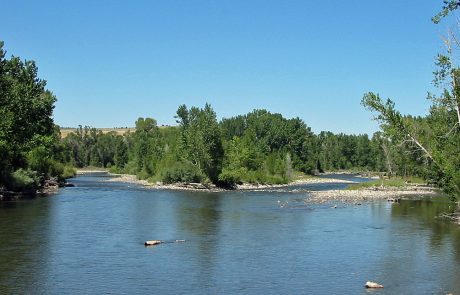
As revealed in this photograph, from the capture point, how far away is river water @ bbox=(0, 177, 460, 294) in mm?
21391

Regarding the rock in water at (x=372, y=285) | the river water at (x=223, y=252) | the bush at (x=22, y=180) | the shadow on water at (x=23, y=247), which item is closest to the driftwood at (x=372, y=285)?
the rock in water at (x=372, y=285)

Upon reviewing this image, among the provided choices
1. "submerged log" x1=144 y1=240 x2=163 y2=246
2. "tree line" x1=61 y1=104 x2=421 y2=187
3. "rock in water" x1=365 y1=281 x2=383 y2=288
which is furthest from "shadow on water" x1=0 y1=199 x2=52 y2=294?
"tree line" x1=61 y1=104 x2=421 y2=187

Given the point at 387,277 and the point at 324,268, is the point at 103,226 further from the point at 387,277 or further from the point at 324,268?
the point at 387,277

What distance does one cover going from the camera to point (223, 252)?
28.0 m

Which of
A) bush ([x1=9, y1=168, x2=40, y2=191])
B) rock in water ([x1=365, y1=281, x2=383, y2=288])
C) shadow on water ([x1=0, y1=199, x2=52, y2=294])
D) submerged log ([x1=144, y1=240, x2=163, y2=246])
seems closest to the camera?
rock in water ([x1=365, y1=281, x2=383, y2=288])

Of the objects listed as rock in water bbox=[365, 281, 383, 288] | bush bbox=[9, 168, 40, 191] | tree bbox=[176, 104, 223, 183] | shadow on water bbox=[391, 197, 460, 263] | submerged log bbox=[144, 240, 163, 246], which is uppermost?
tree bbox=[176, 104, 223, 183]

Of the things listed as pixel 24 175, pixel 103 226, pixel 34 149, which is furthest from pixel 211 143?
pixel 103 226

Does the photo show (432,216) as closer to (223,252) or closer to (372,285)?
(223,252)

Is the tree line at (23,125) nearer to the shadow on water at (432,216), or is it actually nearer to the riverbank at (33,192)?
the riverbank at (33,192)

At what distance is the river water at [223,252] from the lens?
21.4 metres

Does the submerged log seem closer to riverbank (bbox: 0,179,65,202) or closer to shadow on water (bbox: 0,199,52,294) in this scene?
shadow on water (bbox: 0,199,52,294)

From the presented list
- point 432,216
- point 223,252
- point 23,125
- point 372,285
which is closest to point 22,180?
point 23,125

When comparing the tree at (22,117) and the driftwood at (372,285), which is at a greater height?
the tree at (22,117)

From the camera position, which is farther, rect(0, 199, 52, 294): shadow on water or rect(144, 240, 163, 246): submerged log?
rect(144, 240, 163, 246): submerged log
